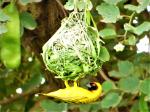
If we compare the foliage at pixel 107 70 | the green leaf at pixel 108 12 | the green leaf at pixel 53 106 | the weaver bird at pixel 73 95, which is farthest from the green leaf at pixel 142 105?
the weaver bird at pixel 73 95

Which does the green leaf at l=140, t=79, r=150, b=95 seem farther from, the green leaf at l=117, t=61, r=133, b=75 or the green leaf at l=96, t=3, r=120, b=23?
the green leaf at l=96, t=3, r=120, b=23

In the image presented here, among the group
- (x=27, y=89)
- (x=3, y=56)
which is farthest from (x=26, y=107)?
(x=3, y=56)

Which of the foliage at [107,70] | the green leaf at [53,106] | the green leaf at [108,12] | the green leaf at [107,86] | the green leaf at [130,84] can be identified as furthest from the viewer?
the green leaf at [53,106]

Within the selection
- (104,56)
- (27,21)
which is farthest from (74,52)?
(27,21)

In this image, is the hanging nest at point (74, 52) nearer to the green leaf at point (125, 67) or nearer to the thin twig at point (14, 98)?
the green leaf at point (125, 67)

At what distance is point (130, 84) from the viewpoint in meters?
2.29

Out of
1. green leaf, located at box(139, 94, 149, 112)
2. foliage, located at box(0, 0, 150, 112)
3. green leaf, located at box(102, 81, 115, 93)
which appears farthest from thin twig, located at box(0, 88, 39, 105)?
green leaf, located at box(139, 94, 149, 112)

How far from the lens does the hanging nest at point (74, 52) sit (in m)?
1.58

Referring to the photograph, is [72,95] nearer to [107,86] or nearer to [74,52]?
[74,52]

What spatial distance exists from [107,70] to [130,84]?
0.55 meters

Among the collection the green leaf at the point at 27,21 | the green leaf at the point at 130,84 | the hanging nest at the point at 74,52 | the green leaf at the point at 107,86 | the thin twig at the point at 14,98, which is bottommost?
the thin twig at the point at 14,98

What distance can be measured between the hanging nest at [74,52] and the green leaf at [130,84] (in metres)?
0.64

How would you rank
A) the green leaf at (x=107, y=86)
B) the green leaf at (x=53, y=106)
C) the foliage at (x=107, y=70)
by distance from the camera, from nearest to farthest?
the foliage at (x=107, y=70)
the green leaf at (x=107, y=86)
the green leaf at (x=53, y=106)

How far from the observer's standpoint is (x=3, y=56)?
1981 mm
